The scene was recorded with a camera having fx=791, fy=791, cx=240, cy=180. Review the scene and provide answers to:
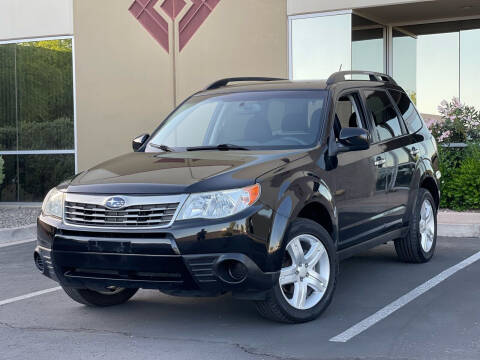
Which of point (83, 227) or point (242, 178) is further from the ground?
point (242, 178)

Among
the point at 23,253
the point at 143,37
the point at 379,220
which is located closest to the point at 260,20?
the point at 143,37

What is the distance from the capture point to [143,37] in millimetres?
14781

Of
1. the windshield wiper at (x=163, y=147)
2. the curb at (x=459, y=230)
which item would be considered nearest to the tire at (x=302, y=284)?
the windshield wiper at (x=163, y=147)

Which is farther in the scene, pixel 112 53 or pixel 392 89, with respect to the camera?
pixel 112 53

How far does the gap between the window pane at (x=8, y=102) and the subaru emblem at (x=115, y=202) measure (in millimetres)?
10876

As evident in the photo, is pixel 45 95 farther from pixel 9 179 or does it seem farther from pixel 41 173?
pixel 9 179

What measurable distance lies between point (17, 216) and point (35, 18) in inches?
172

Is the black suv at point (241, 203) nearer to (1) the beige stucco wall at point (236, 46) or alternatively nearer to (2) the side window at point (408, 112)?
(2) the side window at point (408, 112)

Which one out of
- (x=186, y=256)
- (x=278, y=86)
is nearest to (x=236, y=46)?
(x=278, y=86)

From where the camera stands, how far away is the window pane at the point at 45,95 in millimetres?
15305

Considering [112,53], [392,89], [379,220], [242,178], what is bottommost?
[379,220]

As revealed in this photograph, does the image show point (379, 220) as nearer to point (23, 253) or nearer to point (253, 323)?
point (253, 323)

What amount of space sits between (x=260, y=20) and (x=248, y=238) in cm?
922

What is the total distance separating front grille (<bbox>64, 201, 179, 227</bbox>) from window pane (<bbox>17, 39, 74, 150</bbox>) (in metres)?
10.1
